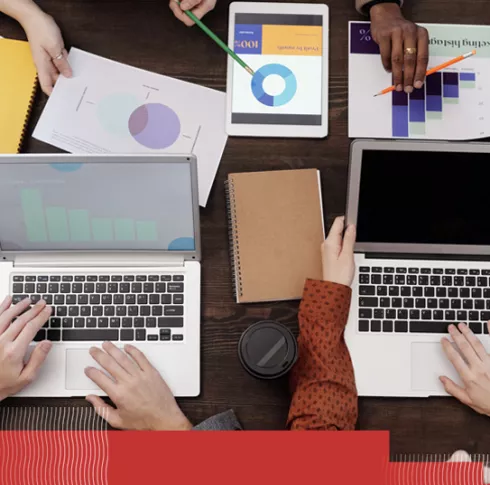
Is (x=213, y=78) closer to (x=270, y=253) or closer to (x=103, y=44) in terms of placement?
(x=103, y=44)

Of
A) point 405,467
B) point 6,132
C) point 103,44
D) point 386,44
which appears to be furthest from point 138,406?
point 386,44

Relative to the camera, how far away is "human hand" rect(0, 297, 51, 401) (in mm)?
910

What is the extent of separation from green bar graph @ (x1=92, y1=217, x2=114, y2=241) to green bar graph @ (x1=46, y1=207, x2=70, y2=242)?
0.05 meters

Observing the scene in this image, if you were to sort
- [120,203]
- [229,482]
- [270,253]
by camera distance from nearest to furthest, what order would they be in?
1. [229,482]
2. [120,203]
3. [270,253]

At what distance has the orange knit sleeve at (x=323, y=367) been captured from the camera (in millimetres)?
903

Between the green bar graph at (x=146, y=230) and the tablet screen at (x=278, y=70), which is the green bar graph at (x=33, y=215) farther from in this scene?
the tablet screen at (x=278, y=70)

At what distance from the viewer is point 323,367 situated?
0.92 m

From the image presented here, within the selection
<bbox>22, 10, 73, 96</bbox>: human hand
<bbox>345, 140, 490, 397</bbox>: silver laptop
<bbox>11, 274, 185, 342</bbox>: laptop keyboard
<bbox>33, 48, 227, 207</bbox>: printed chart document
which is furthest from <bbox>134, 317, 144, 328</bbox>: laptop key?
<bbox>22, 10, 73, 96</bbox>: human hand

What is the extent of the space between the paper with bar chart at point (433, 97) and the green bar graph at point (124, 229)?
45 centimetres

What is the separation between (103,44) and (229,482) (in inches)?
32.8

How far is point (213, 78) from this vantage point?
1.07m

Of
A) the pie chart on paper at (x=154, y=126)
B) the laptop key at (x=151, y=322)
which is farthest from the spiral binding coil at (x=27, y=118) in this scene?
the laptop key at (x=151, y=322)

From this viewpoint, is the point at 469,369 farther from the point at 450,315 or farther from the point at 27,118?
the point at 27,118

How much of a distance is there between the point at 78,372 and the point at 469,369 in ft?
2.20
